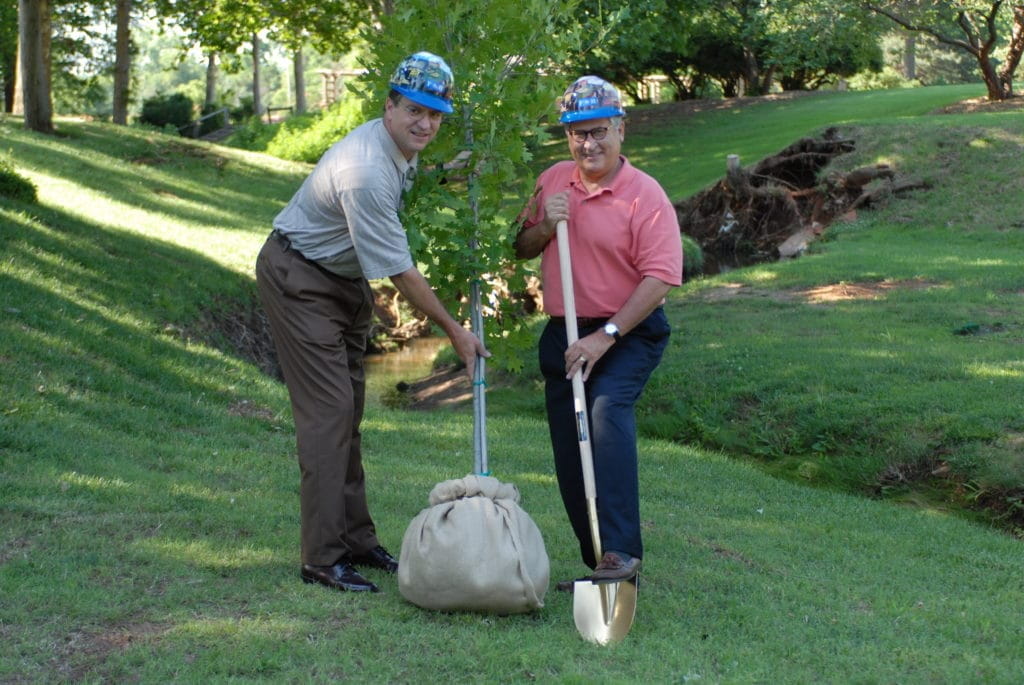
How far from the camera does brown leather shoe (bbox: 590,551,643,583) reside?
4941 mm

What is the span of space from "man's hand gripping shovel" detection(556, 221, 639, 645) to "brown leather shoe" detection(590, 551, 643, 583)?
0.03 metres

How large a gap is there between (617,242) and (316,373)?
1.39 meters

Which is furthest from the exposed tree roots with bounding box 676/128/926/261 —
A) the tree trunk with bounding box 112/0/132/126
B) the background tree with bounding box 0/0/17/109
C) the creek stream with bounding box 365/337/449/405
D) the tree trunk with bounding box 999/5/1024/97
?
the background tree with bounding box 0/0/17/109

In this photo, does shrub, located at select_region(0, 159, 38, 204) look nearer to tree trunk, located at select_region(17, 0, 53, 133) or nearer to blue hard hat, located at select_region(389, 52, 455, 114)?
tree trunk, located at select_region(17, 0, 53, 133)

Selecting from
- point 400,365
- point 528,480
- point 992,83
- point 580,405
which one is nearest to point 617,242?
point 580,405

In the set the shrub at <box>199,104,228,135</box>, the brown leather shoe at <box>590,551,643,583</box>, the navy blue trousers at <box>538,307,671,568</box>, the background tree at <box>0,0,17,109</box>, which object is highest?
the background tree at <box>0,0,17,109</box>

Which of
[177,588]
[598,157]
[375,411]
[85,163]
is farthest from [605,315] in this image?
[85,163]

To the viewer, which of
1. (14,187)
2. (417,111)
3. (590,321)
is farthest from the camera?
(14,187)

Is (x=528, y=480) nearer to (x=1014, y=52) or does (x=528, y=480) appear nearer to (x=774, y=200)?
(x=774, y=200)

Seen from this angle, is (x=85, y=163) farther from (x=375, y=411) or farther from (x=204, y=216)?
(x=375, y=411)

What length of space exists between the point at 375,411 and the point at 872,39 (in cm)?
1953

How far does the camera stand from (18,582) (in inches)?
202

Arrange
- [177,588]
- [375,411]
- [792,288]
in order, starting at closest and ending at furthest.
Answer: [177,588] < [375,411] < [792,288]

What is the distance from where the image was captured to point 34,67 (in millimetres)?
22422
